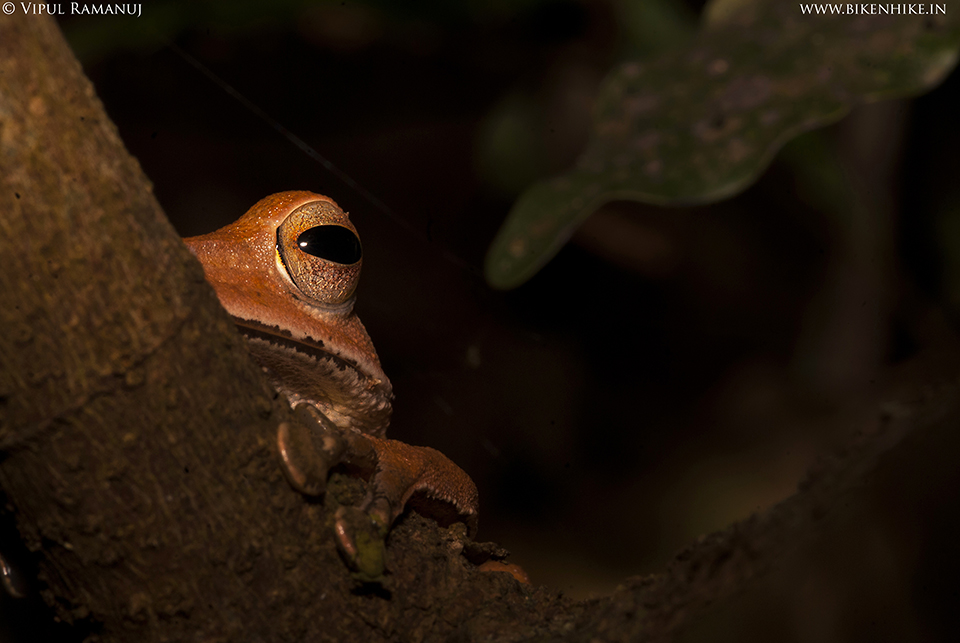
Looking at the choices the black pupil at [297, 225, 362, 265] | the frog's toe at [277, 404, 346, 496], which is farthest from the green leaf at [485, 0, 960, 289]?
the frog's toe at [277, 404, 346, 496]

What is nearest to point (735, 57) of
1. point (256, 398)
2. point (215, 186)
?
point (256, 398)

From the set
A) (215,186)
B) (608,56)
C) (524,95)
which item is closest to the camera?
(524,95)

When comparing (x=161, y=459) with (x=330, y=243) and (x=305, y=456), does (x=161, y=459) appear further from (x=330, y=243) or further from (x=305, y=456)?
(x=330, y=243)

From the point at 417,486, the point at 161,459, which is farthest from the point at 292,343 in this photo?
the point at 161,459

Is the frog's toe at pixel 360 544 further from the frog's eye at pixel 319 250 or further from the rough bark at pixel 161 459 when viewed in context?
the frog's eye at pixel 319 250

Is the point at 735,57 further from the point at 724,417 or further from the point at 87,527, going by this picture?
the point at 724,417

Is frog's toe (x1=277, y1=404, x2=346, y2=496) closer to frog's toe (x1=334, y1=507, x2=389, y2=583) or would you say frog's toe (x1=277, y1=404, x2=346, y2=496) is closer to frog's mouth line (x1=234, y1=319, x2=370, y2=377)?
frog's toe (x1=334, y1=507, x2=389, y2=583)
